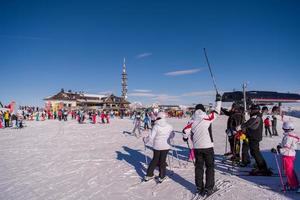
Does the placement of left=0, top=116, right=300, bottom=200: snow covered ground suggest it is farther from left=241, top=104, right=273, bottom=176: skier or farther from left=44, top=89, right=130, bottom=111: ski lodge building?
left=44, top=89, right=130, bottom=111: ski lodge building

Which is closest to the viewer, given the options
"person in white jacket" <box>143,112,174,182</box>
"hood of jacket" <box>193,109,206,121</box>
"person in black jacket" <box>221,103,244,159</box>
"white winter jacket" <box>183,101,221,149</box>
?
"white winter jacket" <box>183,101,221,149</box>

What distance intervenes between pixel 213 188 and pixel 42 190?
3760mm

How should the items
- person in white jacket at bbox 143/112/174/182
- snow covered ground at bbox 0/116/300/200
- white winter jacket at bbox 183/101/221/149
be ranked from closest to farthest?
white winter jacket at bbox 183/101/221/149 < snow covered ground at bbox 0/116/300/200 < person in white jacket at bbox 143/112/174/182

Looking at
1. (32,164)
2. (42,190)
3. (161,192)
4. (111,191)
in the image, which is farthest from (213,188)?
(32,164)

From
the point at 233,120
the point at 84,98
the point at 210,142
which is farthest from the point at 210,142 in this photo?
the point at 84,98

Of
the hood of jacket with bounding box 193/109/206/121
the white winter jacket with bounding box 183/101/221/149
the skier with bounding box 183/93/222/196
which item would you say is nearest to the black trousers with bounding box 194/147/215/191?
the skier with bounding box 183/93/222/196

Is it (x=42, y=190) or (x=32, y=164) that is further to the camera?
(x=32, y=164)

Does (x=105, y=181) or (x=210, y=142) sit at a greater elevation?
(x=210, y=142)

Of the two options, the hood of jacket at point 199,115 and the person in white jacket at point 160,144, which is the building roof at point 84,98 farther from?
the hood of jacket at point 199,115

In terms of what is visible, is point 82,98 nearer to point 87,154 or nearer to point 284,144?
point 87,154

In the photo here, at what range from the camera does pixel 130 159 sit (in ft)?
31.0

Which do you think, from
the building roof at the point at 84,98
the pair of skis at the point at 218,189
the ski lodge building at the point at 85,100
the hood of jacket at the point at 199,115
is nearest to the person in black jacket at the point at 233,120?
the pair of skis at the point at 218,189

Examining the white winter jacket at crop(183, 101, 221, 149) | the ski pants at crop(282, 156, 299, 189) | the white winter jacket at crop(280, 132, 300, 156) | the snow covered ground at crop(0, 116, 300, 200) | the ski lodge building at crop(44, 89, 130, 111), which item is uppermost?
the ski lodge building at crop(44, 89, 130, 111)

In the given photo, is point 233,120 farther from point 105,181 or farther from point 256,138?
point 105,181
